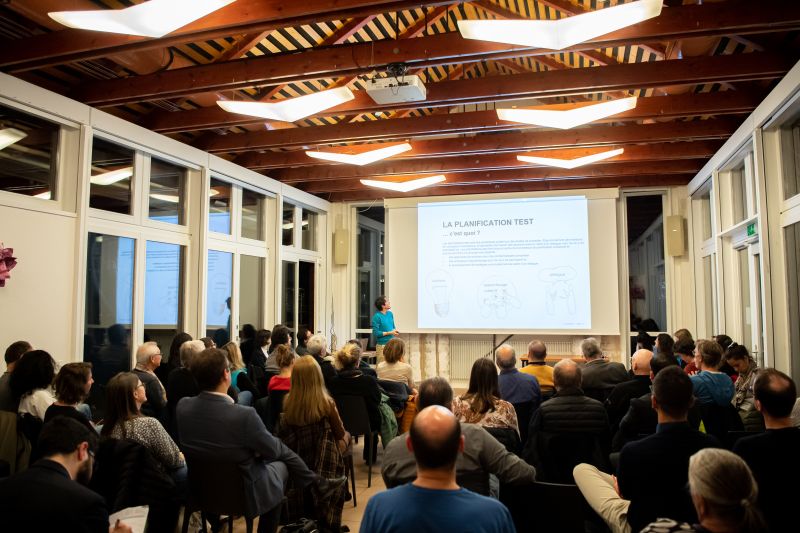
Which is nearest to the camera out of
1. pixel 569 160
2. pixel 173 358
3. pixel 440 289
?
pixel 173 358

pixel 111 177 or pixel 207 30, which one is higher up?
pixel 207 30

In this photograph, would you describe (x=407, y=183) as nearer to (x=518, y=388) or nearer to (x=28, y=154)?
(x=518, y=388)

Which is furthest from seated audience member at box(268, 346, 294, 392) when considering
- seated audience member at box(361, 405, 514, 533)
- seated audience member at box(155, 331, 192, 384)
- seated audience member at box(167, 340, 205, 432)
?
seated audience member at box(361, 405, 514, 533)

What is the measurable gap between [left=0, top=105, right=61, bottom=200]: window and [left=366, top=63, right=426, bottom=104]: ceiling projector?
2837 mm

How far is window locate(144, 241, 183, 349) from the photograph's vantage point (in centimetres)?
601

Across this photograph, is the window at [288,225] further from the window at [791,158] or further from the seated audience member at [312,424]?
the window at [791,158]

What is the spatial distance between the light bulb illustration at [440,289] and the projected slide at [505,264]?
0.05 feet

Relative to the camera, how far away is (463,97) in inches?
195

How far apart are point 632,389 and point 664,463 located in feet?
5.71

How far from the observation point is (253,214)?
26.7ft

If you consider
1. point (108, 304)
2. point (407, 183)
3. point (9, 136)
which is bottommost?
Result: point (108, 304)

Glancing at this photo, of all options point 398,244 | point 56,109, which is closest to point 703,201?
point 398,244

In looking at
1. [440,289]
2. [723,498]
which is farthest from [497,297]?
[723,498]

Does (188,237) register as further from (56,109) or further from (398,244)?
(398,244)
